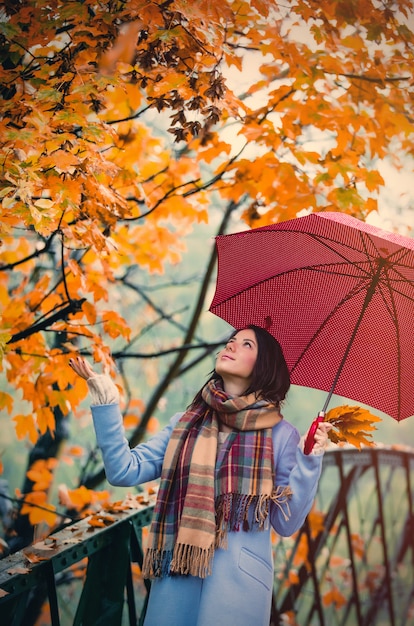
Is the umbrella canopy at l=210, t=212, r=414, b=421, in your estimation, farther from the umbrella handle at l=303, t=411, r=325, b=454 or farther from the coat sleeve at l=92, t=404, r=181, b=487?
the coat sleeve at l=92, t=404, r=181, b=487

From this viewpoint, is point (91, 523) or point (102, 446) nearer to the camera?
point (102, 446)

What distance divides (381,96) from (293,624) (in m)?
→ 4.32

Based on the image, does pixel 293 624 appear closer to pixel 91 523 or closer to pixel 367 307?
pixel 91 523

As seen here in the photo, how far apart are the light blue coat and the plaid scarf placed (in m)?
0.05

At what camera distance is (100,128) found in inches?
87.3

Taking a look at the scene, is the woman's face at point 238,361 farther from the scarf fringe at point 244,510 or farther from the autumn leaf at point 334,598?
the autumn leaf at point 334,598

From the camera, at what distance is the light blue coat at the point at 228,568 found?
1.82 meters

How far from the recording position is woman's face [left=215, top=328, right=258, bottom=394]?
6.78ft

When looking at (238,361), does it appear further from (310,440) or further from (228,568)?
(228,568)

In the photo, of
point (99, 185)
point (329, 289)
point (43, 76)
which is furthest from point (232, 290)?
point (43, 76)

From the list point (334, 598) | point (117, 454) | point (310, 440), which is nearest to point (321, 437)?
point (310, 440)

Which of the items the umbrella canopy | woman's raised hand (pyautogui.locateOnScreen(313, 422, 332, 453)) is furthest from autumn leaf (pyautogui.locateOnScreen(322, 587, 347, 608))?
woman's raised hand (pyautogui.locateOnScreen(313, 422, 332, 453))

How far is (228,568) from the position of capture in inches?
73.0

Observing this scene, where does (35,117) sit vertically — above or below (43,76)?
below
